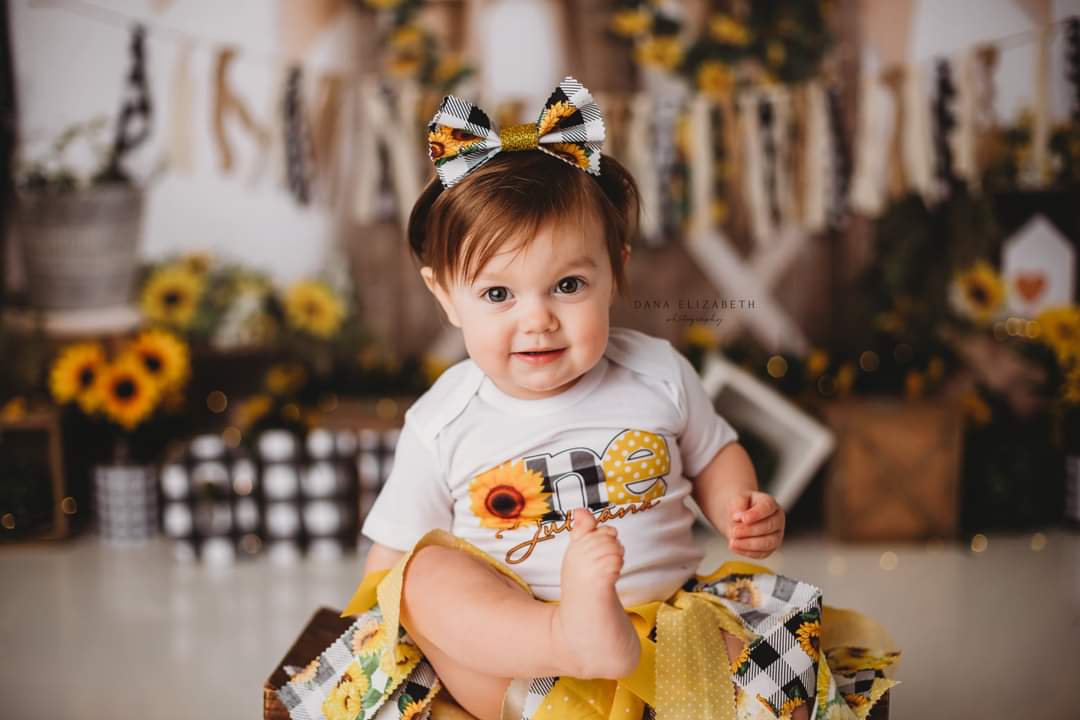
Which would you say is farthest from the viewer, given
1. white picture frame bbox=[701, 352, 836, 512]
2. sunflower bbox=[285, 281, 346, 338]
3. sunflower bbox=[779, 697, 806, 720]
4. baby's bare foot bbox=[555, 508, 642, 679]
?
sunflower bbox=[285, 281, 346, 338]

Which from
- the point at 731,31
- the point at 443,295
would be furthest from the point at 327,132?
the point at 443,295

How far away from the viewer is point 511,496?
1.12 m

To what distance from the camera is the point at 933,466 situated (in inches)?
85.5

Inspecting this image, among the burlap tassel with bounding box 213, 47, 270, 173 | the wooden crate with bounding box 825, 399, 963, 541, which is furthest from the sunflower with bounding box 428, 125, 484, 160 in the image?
the burlap tassel with bounding box 213, 47, 270, 173

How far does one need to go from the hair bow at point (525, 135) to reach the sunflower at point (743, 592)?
495mm

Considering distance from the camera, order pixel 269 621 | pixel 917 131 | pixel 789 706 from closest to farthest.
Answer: pixel 789 706, pixel 269 621, pixel 917 131

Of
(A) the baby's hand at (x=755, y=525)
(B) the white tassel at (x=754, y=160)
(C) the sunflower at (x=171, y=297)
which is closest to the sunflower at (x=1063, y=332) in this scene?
(B) the white tassel at (x=754, y=160)

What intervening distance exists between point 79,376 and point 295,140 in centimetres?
75

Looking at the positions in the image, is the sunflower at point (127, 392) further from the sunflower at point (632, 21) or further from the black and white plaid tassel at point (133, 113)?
the sunflower at point (632, 21)

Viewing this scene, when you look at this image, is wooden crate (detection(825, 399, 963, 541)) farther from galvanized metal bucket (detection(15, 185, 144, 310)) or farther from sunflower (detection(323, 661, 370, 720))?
galvanized metal bucket (detection(15, 185, 144, 310))

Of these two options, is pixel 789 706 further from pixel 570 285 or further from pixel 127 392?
pixel 127 392

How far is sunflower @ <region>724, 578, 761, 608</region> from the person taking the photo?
113 cm

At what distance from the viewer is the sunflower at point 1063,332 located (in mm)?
2170

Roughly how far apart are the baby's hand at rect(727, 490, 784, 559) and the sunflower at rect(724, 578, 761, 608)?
0.30 ft
